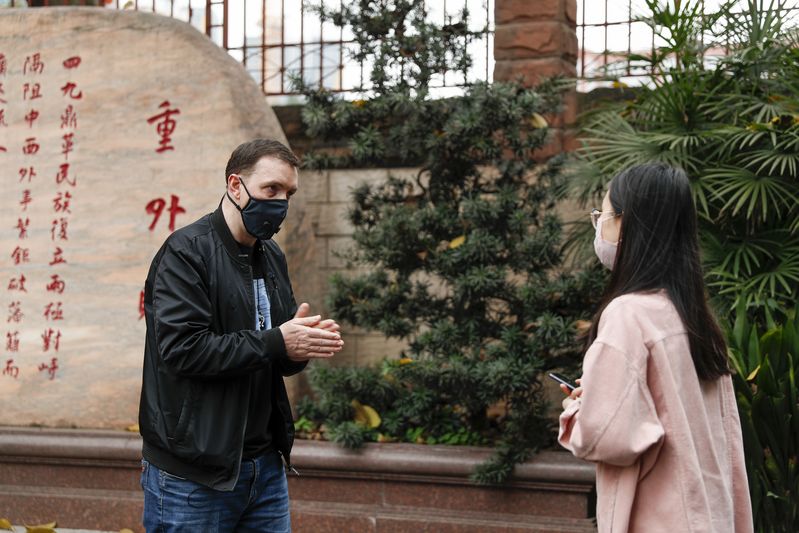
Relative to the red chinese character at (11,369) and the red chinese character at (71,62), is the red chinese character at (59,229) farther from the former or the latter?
the red chinese character at (71,62)

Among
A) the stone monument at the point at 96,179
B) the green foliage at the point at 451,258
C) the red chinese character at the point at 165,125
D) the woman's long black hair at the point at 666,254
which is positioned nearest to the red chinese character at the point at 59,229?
the stone monument at the point at 96,179

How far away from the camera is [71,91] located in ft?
20.5

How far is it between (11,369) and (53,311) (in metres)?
0.41

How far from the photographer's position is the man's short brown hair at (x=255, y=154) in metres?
3.24

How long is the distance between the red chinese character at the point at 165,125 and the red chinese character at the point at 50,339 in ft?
3.91

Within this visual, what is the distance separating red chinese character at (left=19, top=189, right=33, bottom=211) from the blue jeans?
3.54 meters

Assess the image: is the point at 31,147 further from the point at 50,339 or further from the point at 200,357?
the point at 200,357

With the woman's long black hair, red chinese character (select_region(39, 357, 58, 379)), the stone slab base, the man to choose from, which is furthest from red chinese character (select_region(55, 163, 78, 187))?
the woman's long black hair

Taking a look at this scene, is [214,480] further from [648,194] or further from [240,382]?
[648,194]

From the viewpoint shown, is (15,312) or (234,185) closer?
(234,185)

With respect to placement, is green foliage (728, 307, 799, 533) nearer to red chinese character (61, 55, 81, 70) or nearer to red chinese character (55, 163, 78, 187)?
red chinese character (55, 163, 78, 187)

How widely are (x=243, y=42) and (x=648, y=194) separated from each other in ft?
17.2

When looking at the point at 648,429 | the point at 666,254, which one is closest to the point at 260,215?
the point at 666,254

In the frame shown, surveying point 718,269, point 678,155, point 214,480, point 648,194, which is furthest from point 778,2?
point 214,480
